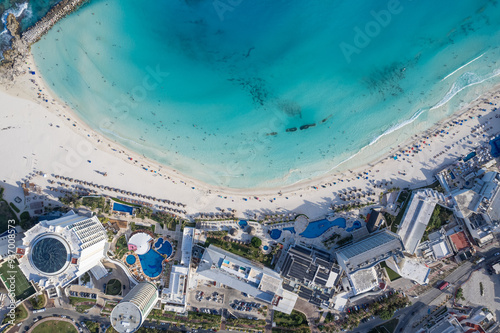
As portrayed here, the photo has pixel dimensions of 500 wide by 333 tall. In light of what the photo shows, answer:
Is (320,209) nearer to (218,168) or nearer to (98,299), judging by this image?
(218,168)

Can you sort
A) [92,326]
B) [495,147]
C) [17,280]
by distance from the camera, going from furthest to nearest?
1. [495,147]
2. [92,326]
3. [17,280]

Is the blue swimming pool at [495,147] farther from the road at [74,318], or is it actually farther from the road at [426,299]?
the road at [74,318]

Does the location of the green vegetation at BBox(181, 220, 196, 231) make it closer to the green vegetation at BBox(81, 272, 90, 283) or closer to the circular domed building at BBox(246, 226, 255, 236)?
the circular domed building at BBox(246, 226, 255, 236)

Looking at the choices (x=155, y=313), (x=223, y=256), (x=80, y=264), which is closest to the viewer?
(x=80, y=264)

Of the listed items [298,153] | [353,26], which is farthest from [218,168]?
[353,26]

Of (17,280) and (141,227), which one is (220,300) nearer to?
(141,227)

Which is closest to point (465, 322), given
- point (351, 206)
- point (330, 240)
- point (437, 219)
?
point (437, 219)
